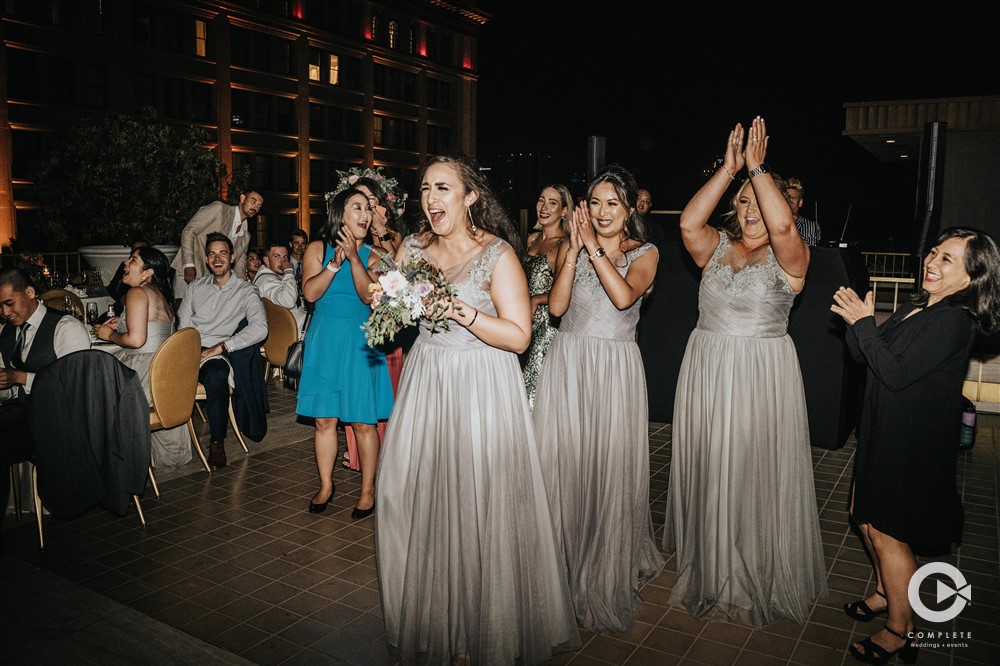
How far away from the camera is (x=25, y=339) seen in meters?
4.27

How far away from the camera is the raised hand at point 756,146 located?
3078 millimetres

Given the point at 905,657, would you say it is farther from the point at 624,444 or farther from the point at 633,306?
the point at 633,306

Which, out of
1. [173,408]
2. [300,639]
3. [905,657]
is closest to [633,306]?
[905,657]

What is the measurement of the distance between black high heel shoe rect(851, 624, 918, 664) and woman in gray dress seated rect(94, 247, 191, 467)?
14.0 ft

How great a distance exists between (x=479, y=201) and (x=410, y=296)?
0.60 meters

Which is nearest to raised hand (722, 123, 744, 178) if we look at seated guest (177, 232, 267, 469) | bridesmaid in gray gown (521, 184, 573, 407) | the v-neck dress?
the v-neck dress

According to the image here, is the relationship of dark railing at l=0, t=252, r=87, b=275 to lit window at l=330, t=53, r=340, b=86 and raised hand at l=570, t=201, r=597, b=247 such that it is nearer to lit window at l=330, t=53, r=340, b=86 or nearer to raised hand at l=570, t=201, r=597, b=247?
raised hand at l=570, t=201, r=597, b=247

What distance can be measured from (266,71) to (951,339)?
36.1 meters

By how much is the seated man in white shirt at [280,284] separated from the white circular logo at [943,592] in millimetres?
5364

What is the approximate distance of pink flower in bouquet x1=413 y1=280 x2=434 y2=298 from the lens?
2.56m

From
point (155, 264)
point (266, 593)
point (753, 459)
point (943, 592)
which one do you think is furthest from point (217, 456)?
point (943, 592)

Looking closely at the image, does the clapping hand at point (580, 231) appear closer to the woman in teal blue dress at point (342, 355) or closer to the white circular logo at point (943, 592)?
the woman in teal blue dress at point (342, 355)

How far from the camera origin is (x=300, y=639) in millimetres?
3174

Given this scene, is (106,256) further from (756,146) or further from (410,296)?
(756,146)
